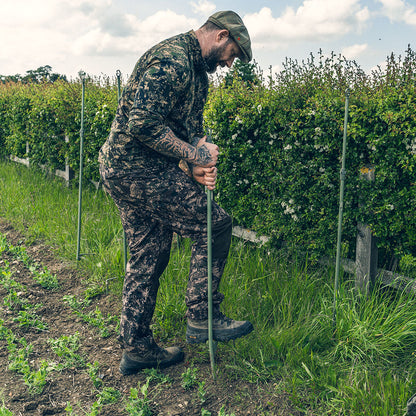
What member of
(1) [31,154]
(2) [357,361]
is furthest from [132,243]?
(1) [31,154]

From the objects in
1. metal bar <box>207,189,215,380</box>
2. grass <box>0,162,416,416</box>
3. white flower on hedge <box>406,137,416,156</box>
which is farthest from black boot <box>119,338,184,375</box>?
white flower on hedge <box>406,137,416,156</box>

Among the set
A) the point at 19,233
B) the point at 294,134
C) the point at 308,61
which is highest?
the point at 308,61

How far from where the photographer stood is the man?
2492mm

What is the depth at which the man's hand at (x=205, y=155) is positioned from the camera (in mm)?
2627

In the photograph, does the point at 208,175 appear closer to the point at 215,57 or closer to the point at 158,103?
the point at 158,103

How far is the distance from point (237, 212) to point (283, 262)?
0.75 m

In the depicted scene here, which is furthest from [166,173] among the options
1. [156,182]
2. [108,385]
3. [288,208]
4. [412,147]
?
[412,147]

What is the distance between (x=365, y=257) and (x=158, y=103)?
2271 millimetres

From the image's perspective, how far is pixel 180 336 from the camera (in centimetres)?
338

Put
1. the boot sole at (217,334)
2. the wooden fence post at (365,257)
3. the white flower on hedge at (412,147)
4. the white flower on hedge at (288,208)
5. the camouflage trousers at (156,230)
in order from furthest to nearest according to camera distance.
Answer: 1. the white flower on hedge at (288,208)
2. the wooden fence post at (365,257)
3. the white flower on hedge at (412,147)
4. the boot sole at (217,334)
5. the camouflage trousers at (156,230)

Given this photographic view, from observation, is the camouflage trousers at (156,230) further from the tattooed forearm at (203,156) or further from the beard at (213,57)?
the beard at (213,57)

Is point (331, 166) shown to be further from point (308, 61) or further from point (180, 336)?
point (180, 336)

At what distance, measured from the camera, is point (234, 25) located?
2.59 metres

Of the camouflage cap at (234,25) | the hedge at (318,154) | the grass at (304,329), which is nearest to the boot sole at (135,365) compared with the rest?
the grass at (304,329)
